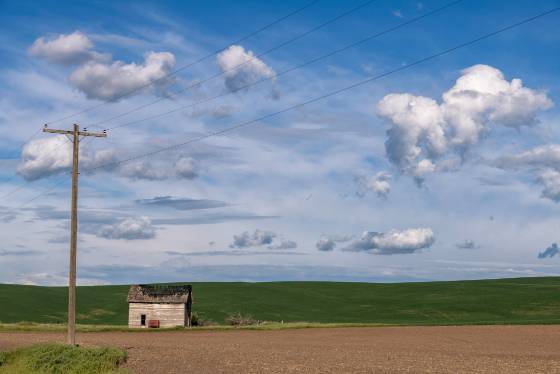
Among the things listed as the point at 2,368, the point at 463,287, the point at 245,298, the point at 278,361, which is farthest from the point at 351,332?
the point at 463,287

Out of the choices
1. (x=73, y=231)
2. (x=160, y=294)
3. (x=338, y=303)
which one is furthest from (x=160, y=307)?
(x=338, y=303)

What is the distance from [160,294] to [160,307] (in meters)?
1.28

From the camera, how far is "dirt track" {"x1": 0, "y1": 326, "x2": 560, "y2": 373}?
1288 inches

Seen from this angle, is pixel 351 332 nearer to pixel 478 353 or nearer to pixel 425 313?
pixel 478 353

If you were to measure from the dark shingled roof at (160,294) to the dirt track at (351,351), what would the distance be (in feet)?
27.1

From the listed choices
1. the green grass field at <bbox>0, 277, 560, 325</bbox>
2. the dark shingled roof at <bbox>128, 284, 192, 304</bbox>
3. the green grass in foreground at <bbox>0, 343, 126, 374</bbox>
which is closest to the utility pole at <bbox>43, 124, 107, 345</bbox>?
the green grass in foreground at <bbox>0, 343, 126, 374</bbox>

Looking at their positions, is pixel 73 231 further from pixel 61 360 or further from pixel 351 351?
pixel 351 351

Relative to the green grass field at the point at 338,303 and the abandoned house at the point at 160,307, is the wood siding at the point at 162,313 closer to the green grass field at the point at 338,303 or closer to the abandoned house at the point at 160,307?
the abandoned house at the point at 160,307

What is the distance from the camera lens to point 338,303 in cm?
11062

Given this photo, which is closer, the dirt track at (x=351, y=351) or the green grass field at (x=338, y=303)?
the dirt track at (x=351, y=351)

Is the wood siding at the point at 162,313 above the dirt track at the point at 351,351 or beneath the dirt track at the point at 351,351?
above

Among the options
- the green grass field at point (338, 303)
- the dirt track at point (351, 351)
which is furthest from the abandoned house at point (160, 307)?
the green grass field at point (338, 303)

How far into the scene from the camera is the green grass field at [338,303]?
87.4 m

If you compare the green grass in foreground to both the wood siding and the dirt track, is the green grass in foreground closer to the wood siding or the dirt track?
the dirt track
